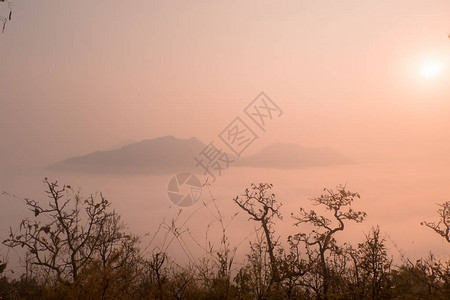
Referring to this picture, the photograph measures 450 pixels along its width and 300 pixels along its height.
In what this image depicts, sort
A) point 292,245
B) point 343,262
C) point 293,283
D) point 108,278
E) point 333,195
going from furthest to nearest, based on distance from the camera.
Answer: point 333,195 → point 292,245 → point 343,262 → point 293,283 → point 108,278

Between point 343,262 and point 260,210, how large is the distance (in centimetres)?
1656

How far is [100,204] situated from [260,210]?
13.6 meters

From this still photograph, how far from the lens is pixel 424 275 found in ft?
32.2

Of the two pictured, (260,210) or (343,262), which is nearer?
(343,262)

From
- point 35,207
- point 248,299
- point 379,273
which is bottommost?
point 248,299

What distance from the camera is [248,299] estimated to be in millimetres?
7633

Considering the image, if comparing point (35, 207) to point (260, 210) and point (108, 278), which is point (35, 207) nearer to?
point (108, 278)

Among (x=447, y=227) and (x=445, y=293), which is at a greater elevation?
(x=447, y=227)

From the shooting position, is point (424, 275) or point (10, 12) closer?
point (10, 12)

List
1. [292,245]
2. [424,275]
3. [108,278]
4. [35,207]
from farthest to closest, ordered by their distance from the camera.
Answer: [292,245] → [35,207] → [424,275] → [108,278]

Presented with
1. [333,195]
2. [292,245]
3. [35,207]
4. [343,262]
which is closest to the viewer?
[343,262]

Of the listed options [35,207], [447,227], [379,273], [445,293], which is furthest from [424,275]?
[447,227]

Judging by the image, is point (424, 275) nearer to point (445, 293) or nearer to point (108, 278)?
point (445, 293)

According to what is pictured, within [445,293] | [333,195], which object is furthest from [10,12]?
[333,195]
